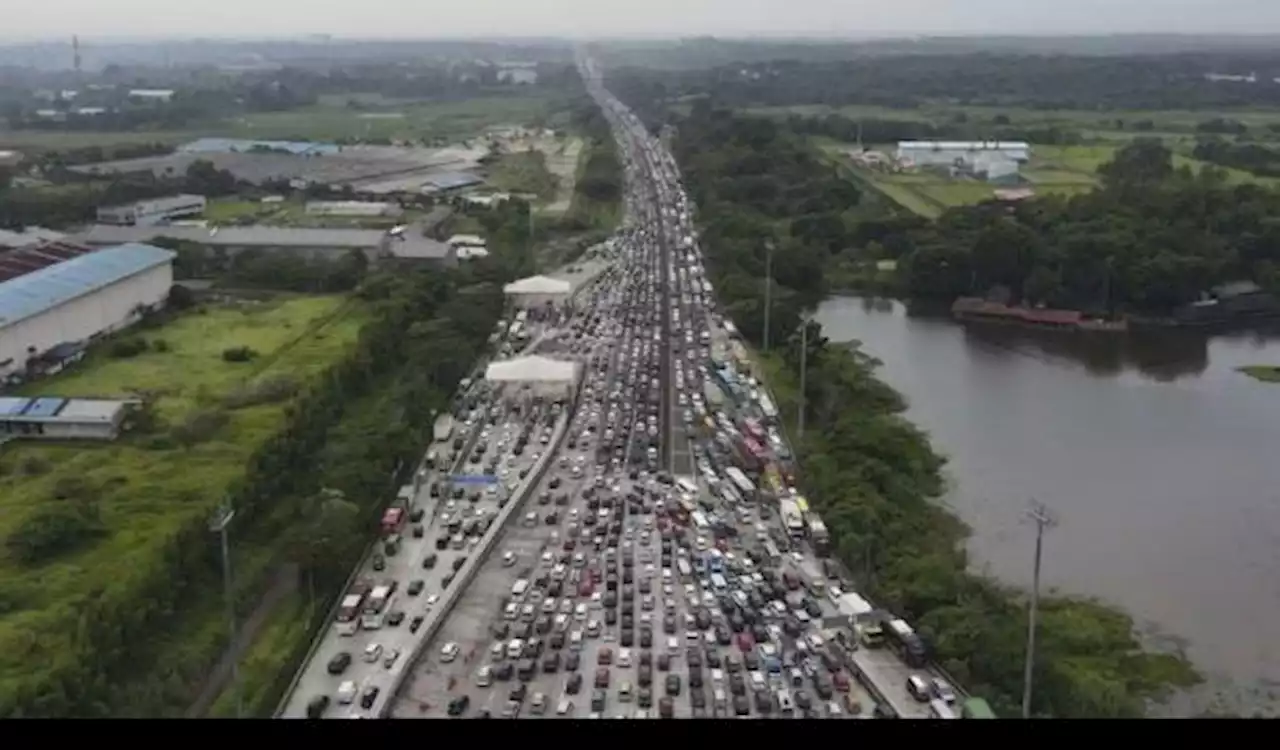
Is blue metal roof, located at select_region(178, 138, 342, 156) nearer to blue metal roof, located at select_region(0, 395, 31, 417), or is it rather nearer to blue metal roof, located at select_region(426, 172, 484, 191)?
blue metal roof, located at select_region(426, 172, 484, 191)

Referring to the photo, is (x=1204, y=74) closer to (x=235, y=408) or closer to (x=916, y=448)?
(x=916, y=448)

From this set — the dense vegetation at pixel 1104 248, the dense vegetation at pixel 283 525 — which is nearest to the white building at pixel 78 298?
the dense vegetation at pixel 283 525

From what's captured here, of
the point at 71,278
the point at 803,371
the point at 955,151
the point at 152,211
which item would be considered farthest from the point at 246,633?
the point at 955,151

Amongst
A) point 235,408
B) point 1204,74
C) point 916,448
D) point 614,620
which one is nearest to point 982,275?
point 916,448

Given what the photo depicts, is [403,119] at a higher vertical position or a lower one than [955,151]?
higher

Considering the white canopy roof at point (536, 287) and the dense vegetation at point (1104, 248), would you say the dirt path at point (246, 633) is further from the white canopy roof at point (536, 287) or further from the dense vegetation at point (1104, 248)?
the dense vegetation at point (1104, 248)

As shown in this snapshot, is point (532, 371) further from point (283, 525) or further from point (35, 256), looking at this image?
point (35, 256)
